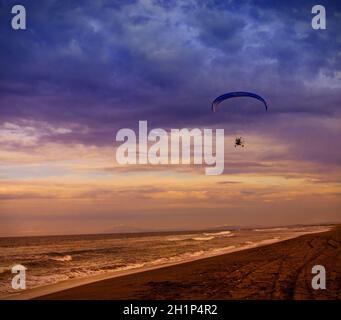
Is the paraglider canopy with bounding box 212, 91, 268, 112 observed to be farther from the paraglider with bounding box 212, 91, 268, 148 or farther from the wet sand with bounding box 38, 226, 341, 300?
the wet sand with bounding box 38, 226, 341, 300

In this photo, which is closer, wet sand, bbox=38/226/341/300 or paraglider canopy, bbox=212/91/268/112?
wet sand, bbox=38/226/341/300

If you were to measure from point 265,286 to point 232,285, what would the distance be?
129cm

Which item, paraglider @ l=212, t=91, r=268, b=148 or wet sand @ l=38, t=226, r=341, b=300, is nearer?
wet sand @ l=38, t=226, r=341, b=300

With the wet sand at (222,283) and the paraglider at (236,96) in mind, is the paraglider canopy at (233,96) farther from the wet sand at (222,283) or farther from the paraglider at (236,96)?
the wet sand at (222,283)

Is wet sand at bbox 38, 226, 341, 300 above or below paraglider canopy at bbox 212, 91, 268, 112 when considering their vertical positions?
below

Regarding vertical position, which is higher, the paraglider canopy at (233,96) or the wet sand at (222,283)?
the paraglider canopy at (233,96)

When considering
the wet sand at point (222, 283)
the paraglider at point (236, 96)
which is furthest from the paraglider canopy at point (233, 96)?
the wet sand at point (222, 283)

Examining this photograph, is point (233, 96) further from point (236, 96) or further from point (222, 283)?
point (222, 283)

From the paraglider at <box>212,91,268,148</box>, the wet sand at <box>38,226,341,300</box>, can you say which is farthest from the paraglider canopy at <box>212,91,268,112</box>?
the wet sand at <box>38,226,341,300</box>

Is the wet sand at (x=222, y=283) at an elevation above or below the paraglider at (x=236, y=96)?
below

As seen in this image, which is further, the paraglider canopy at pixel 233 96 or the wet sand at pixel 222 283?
the paraglider canopy at pixel 233 96
